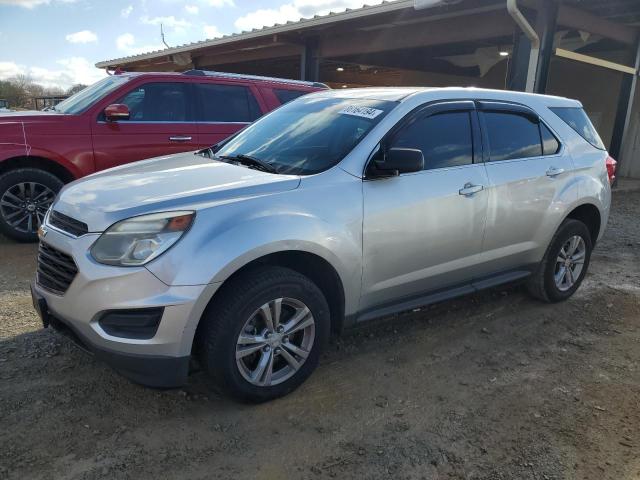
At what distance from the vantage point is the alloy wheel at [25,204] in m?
5.57

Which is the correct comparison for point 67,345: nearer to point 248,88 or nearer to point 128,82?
point 128,82

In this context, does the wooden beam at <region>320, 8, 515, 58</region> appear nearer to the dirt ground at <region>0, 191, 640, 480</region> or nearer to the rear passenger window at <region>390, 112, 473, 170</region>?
the rear passenger window at <region>390, 112, 473, 170</region>

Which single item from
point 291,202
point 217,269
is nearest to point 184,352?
point 217,269

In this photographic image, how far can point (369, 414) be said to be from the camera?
2922mm

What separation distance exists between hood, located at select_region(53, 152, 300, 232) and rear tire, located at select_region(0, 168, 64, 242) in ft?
8.90

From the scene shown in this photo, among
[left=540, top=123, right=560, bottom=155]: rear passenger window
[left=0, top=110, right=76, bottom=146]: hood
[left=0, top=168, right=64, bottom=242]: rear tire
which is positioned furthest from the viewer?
[left=0, top=168, right=64, bottom=242]: rear tire

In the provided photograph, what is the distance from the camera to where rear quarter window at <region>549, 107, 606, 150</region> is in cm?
455

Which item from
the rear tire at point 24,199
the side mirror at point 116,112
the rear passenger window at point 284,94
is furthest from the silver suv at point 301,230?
the rear passenger window at point 284,94

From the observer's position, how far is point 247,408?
2.93m

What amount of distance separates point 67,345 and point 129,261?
1.42 metres

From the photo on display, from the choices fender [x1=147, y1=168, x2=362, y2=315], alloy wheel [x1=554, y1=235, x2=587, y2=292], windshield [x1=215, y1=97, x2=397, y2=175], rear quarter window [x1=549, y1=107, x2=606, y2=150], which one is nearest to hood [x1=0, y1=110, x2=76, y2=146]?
windshield [x1=215, y1=97, x2=397, y2=175]

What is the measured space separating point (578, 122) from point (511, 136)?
107 cm

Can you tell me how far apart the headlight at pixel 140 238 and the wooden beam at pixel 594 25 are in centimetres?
849

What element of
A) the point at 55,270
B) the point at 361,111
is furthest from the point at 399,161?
the point at 55,270
